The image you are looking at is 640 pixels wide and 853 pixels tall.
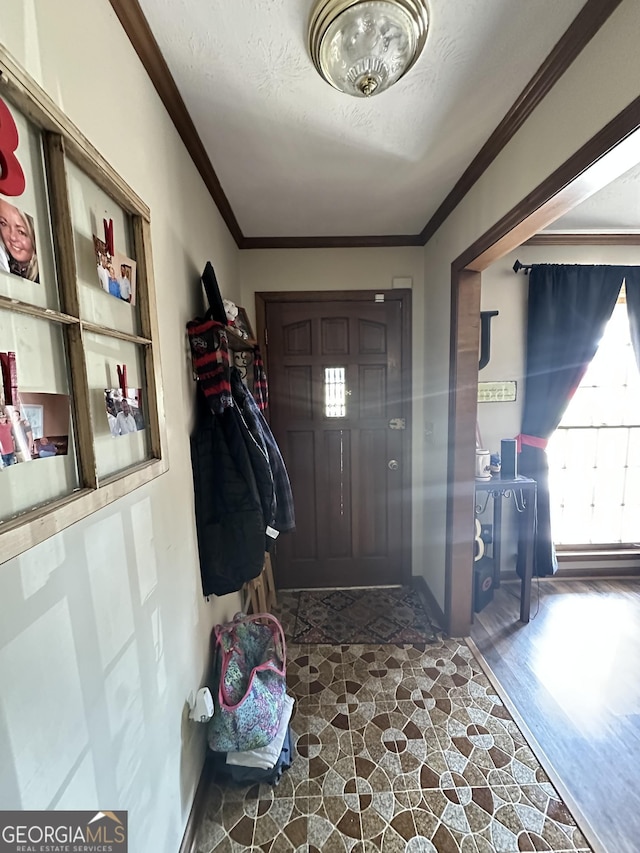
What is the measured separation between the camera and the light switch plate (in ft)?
8.33

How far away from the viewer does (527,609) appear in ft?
7.23

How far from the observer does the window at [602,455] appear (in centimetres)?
259

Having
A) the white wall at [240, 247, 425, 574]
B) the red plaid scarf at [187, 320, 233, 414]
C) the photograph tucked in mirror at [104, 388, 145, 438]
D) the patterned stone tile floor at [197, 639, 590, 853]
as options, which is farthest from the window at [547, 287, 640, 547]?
the photograph tucked in mirror at [104, 388, 145, 438]

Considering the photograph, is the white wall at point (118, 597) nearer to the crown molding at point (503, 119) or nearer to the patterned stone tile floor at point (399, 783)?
the crown molding at point (503, 119)

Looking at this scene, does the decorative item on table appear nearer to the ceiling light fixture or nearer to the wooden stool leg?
the wooden stool leg

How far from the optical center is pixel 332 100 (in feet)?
3.95

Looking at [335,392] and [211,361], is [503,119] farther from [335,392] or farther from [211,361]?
[335,392]

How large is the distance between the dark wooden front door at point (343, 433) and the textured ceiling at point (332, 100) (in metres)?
0.71

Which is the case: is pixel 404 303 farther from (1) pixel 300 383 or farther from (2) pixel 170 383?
(2) pixel 170 383

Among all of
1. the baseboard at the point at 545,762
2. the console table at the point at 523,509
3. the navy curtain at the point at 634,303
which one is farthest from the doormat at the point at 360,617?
the navy curtain at the point at 634,303

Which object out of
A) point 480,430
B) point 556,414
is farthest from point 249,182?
point 556,414

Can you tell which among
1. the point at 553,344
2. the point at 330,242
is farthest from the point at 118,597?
the point at 553,344

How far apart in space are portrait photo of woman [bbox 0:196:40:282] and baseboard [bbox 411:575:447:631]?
8.06ft

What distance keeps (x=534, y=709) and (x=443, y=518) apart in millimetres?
961
